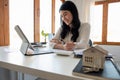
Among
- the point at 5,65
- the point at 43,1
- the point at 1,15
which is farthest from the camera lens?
the point at 43,1

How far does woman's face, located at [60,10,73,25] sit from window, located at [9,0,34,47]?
1059 mm

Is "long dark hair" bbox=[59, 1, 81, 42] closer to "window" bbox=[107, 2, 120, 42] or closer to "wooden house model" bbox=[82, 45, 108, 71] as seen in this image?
"wooden house model" bbox=[82, 45, 108, 71]

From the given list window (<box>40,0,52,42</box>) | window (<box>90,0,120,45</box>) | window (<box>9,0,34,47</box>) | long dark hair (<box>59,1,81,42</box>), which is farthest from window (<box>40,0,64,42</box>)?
long dark hair (<box>59,1,81,42</box>)

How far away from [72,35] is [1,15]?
1289mm

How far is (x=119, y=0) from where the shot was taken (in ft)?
12.1

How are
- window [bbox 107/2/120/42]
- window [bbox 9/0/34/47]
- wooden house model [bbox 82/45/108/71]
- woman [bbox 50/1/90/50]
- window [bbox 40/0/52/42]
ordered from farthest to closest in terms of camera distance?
window [bbox 107/2/120/42] → window [bbox 40/0/52/42] → window [bbox 9/0/34/47] → woman [bbox 50/1/90/50] → wooden house model [bbox 82/45/108/71]

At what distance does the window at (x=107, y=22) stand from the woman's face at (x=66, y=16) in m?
2.37

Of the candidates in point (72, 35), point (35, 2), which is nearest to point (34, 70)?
point (72, 35)

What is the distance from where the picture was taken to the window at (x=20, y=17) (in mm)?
2553

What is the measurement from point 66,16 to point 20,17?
130cm

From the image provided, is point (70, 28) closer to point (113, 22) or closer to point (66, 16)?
point (66, 16)

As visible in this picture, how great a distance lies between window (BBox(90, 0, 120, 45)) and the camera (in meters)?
3.84

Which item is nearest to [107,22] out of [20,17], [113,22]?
[113,22]

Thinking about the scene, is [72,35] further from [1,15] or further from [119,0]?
[119,0]
